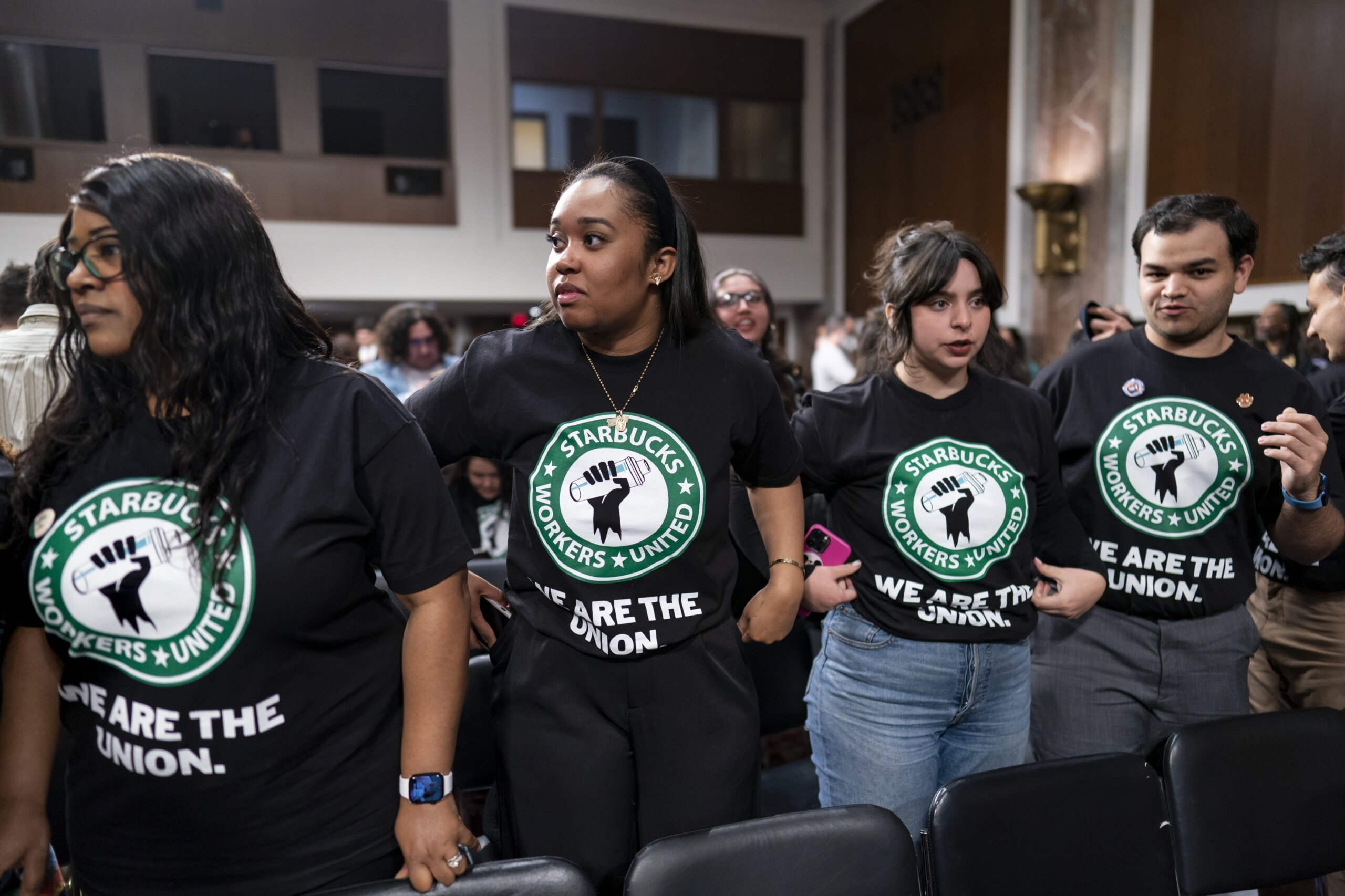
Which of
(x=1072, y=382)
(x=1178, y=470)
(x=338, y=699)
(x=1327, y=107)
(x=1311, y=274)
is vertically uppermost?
(x=1327, y=107)

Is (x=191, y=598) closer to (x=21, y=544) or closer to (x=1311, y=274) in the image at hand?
(x=21, y=544)

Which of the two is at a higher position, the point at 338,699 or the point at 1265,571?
the point at 338,699

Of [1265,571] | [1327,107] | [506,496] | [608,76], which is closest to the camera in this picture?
[1265,571]

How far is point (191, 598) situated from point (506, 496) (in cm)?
175

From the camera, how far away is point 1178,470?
1.54 meters

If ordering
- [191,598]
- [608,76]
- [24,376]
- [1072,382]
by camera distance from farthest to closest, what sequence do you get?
1. [608,76]
2. [24,376]
3. [1072,382]
4. [191,598]

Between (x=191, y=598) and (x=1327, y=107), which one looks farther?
(x=1327, y=107)

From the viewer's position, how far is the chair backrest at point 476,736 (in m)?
1.68

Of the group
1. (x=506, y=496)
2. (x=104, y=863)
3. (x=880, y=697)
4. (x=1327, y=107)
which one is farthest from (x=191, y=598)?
(x=1327, y=107)

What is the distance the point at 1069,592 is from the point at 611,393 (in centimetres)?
88

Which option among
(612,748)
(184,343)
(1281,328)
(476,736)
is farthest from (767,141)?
(184,343)

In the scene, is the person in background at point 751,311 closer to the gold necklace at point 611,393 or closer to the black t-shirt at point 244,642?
the gold necklace at point 611,393

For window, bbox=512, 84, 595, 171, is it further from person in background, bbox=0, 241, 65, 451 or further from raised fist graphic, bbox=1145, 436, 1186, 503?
raised fist graphic, bbox=1145, 436, 1186, 503

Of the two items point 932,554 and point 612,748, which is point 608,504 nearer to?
point 612,748
